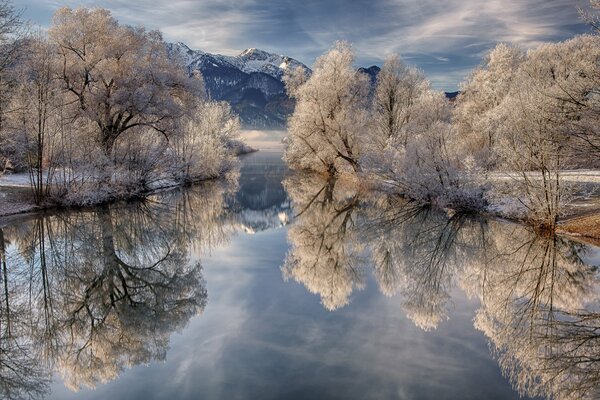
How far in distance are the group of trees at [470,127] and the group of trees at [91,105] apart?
1319cm

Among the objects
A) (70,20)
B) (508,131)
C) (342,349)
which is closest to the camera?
(342,349)

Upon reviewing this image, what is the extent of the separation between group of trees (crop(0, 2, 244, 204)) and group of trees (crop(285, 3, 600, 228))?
13.2 meters

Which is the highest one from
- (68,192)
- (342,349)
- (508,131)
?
(508,131)

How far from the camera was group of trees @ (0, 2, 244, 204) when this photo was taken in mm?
22328

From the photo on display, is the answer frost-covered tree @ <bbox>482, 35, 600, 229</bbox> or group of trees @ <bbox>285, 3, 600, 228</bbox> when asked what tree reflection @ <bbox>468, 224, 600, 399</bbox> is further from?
A: group of trees @ <bbox>285, 3, 600, 228</bbox>

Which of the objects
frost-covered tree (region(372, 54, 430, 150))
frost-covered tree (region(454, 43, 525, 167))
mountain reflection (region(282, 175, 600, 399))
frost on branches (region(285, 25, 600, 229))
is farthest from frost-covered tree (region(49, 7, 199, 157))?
frost-covered tree (region(454, 43, 525, 167))

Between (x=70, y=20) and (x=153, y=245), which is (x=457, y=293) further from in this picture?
(x=70, y=20)

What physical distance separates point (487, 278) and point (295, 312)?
642 cm

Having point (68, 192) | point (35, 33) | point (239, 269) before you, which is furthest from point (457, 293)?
point (35, 33)

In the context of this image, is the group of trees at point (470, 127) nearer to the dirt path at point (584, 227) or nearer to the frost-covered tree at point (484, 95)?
the frost-covered tree at point (484, 95)

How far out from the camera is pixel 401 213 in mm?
24594

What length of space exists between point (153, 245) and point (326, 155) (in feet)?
90.4

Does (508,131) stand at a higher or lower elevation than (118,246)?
higher

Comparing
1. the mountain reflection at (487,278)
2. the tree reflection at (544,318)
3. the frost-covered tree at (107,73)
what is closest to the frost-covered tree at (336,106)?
the frost-covered tree at (107,73)
